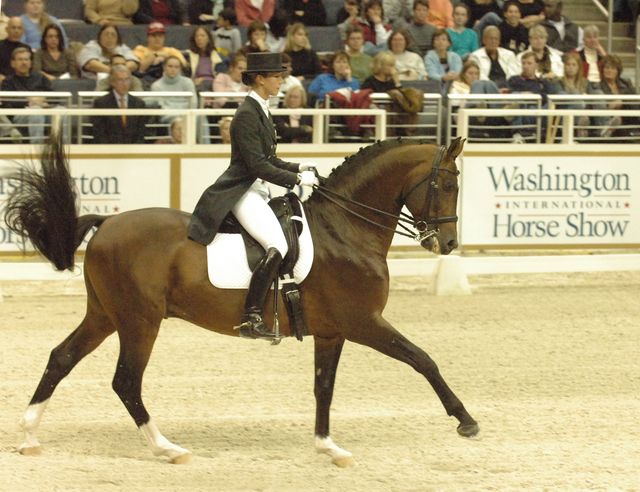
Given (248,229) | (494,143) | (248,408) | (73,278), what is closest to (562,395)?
(248,408)

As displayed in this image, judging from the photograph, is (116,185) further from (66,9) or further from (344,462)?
(344,462)

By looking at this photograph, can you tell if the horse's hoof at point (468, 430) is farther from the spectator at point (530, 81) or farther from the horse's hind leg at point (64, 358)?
the spectator at point (530, 81)

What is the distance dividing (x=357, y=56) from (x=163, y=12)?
2.64 metres

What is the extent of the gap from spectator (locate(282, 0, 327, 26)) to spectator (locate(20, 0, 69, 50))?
113 inches

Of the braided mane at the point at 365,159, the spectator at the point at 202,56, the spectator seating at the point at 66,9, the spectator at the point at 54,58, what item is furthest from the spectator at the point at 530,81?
the braided mane at the point at 365,159

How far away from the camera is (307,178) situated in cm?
675

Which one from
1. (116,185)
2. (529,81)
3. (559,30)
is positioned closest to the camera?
(116,185)

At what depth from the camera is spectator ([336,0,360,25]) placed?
15.8 meters

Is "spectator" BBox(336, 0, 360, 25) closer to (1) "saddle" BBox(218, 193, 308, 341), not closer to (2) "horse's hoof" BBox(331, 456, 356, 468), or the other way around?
(1) "saddle" BBox(218, 193, 308, 341)

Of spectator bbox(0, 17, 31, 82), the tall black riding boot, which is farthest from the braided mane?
spectator bbox(0, 17, 31, 82)

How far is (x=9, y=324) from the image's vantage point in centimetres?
1034

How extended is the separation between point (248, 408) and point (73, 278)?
4.70 metres

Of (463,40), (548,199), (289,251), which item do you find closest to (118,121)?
(548,199)

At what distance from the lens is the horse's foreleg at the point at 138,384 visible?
264 inches
